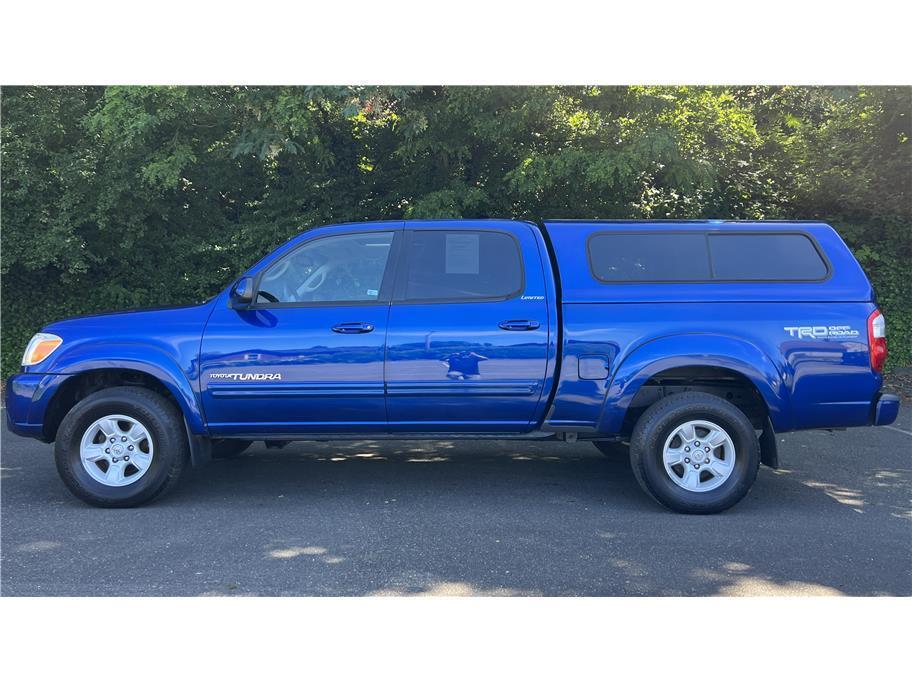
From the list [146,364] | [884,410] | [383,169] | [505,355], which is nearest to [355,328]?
[505,355]

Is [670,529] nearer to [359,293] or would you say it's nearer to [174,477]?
[359,293]

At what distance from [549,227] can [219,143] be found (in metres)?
6.62

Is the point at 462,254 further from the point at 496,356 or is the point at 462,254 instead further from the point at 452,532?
the point at 452,532

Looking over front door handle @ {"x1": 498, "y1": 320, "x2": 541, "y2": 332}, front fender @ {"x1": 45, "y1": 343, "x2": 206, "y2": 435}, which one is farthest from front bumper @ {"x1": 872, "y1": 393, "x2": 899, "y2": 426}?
front fender @ {"x1": 45, "y1": 343, "x2": 206, "y2": 435}

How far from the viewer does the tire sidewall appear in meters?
5.83

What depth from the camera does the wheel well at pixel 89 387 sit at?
619 cm

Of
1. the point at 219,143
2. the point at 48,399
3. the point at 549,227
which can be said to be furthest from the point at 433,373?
the point at 219,143

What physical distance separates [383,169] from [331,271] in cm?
630

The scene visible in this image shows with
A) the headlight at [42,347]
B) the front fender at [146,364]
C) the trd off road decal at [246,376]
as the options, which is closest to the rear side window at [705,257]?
the trd off road decal at [246,376]

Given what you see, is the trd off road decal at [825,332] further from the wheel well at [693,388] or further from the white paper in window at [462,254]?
the white paper in window at [462,254]

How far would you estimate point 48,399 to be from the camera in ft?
20.0

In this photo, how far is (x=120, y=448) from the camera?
605cm

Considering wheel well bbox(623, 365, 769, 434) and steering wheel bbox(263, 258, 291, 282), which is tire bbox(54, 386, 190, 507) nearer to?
steering wheel bbox(263, 258, 291, 282)

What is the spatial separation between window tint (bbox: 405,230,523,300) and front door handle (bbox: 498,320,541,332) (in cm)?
23
